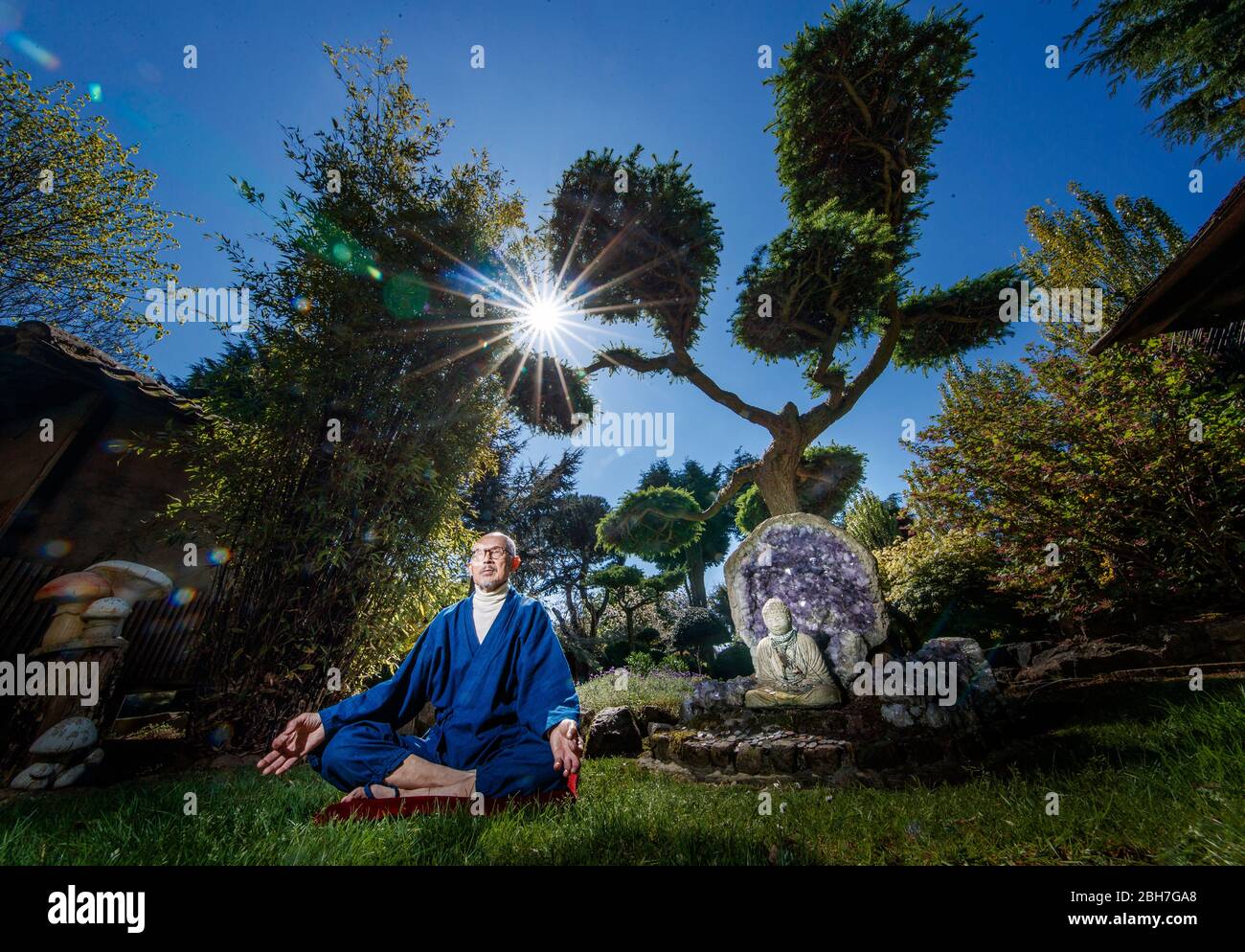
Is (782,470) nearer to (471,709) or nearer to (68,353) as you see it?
(471,709)

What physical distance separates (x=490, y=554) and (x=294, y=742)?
1.31 metres

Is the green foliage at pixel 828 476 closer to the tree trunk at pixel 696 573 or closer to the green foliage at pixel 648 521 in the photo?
the green foliage at pixel 648 521

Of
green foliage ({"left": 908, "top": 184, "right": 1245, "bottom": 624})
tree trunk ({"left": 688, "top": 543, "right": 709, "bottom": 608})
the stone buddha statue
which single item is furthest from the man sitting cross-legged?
tree trunk ({"left": 688, "top": 543, "right": 709, "bottom": 608})

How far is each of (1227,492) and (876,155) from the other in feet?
25.9

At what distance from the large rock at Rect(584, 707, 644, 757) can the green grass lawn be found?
2.74m

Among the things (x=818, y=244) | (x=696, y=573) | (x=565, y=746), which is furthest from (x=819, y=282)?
(x=696, y=573)

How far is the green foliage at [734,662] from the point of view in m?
11.6

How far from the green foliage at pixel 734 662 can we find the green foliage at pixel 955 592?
3.93 metres

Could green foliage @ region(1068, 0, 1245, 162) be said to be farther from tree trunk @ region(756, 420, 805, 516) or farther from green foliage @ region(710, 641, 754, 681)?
green foliage @ region(710, 641, 754, 681)

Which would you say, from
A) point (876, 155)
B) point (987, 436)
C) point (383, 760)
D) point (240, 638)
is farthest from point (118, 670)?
point (876, 155)

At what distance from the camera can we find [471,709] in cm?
247

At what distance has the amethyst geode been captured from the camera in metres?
5.59

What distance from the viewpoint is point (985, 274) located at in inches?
353
